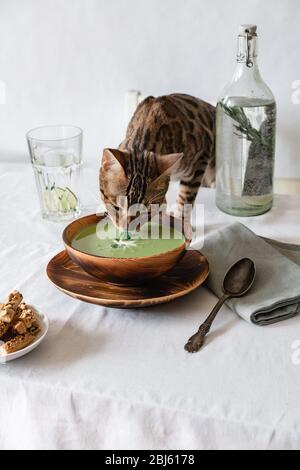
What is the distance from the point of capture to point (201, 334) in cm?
80

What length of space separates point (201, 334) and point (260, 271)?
0.20 m

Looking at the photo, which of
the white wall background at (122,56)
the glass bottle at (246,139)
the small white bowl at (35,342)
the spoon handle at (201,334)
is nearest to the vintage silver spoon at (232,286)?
the spoon handle at (201,334)

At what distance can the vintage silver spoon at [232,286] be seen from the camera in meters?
0.79

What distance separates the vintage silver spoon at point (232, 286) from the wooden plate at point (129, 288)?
4 cm

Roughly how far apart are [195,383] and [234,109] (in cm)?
70

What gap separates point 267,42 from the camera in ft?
5.39

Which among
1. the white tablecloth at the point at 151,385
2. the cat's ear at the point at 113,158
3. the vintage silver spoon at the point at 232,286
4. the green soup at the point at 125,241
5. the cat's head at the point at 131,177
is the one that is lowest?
the white tablecloth at the point at 151,385

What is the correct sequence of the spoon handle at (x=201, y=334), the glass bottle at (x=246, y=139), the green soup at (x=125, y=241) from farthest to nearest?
1. the glass bottle at (x=246, y=139)
2. the green soup at (x=125, y=241)
3. the spoon handle at (x=201, y=334)

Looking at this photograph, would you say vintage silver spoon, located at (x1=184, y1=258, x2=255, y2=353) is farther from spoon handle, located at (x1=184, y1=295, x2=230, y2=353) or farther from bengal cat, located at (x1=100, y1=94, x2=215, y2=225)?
bengal cat, located at (x1=100, y1=94, x2=215, y2=225)

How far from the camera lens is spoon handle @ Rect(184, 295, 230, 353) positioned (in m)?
0.78

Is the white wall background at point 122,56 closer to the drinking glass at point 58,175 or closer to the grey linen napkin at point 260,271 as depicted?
the drinking glass at point 58,175

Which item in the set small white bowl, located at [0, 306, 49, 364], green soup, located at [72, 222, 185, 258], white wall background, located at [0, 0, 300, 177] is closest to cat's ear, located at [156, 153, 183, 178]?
green soup, located at [72, 222, 185, 258]

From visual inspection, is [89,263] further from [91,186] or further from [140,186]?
[91,186]

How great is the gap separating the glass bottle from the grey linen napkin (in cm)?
21
